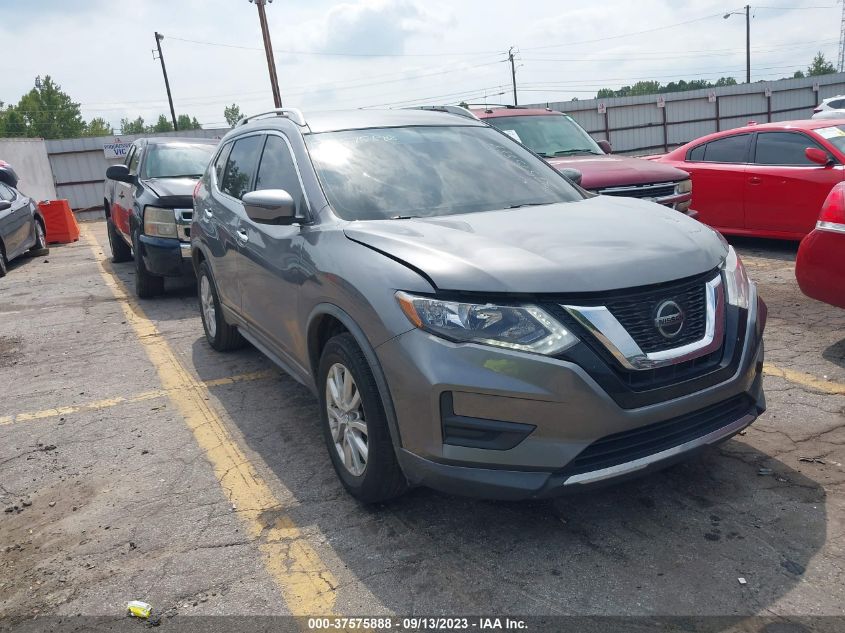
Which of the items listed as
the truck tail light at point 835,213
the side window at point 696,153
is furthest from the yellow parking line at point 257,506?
the side window at point 696,153

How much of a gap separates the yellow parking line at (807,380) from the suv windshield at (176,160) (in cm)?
705

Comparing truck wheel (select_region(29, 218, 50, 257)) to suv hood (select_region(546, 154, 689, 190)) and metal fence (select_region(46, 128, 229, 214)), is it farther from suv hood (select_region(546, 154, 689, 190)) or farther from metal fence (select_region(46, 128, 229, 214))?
metal fence (select_region(46, 128, 229, 214))

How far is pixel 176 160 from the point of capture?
9.39 meters

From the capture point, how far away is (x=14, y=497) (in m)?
3.78

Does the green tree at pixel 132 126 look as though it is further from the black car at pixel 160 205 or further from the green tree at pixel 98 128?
the black car at pixel 160 205

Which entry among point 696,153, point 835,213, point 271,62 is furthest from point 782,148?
point 271,62

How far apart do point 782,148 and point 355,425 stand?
23.2ft

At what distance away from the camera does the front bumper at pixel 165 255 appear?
26.2ft

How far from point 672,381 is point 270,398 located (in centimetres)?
296

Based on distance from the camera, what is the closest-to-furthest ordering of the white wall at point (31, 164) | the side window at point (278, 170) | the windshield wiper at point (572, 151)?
1. the side window at point (278, 170)
2. the windshield wiper at point (572, 151)
3. the white wall at point (31, 164)

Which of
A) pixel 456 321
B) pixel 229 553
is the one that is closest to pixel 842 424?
pixel 456 321

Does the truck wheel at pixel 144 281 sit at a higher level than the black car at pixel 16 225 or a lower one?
lower

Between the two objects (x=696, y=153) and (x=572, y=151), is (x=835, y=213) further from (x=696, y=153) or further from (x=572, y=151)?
(x=696, y=153)

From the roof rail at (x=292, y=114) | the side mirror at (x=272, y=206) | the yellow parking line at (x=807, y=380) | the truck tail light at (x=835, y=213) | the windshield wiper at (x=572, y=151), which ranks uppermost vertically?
the roof rail at (x=292, y=114)
